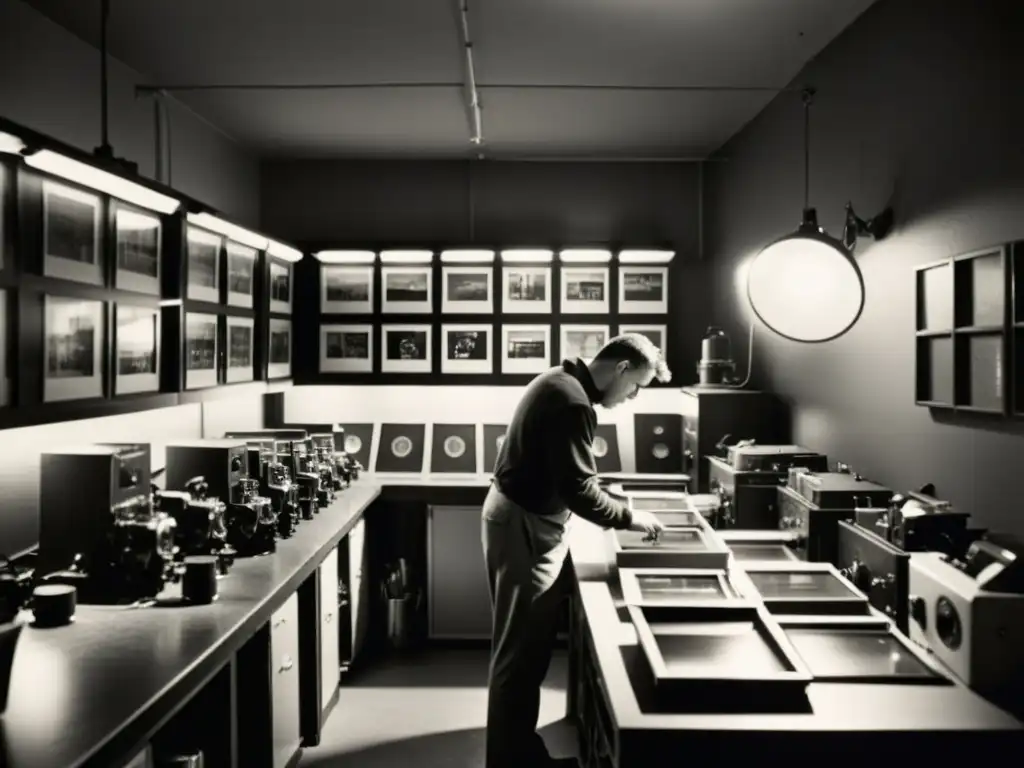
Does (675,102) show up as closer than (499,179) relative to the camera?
Yes

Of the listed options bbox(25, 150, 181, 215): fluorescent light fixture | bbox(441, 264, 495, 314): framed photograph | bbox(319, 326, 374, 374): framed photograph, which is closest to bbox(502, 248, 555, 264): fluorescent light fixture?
bbox(441, 264, 495, 314): framed photograph

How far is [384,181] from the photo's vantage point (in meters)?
6.36

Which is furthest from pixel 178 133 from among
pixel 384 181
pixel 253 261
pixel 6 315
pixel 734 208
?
pixel 734 208

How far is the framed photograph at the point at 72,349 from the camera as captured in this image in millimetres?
2832

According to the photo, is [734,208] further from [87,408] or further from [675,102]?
[87,408]

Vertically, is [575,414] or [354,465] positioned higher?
[575,414]

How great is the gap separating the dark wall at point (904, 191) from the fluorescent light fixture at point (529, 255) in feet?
5.27

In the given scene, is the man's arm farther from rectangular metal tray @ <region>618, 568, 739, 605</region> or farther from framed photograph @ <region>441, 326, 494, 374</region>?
framed photograph @ <region>441, 326, 494, 374</region>

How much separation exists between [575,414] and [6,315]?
1.91m

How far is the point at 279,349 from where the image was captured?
18.6 feet

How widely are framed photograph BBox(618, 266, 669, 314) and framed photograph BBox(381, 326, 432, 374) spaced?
1396mm

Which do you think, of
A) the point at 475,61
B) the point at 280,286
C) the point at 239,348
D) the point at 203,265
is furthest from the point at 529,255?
the point at 203,265

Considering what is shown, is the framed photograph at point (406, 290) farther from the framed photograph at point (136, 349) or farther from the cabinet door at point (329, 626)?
the framed photograph at point (136, 349)

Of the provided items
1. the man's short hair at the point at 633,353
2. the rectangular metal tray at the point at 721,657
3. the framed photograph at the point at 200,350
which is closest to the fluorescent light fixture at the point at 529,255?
the framed photograph at the point at 200,350
